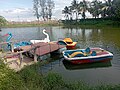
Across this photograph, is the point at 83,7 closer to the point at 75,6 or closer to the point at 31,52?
the point at 75,6

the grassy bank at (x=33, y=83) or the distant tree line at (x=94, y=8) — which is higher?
the distant tree line at (x=94, y=8)

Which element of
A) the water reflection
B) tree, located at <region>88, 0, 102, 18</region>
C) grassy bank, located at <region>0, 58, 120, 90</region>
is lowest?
the water reflection

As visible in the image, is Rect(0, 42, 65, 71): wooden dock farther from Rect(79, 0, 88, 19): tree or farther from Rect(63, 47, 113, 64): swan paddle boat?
Rect(79, 0, 88, 19): tree

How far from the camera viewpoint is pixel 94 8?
A: 7019 centimetres

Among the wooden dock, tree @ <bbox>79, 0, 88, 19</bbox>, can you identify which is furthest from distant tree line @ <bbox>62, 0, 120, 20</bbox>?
the wooden dock

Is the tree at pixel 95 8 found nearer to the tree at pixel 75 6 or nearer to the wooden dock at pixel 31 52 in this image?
the tree at pixel 75 6

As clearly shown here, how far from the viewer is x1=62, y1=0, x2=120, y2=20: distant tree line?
62034 mm

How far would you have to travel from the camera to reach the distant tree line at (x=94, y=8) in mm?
62034

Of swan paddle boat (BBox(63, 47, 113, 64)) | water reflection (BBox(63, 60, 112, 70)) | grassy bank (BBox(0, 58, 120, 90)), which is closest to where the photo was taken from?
grassy bank (BBox(0, 58, 120, 90))

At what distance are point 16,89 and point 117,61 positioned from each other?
389 inches

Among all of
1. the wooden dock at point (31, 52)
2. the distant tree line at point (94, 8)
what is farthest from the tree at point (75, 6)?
the wooden dock at point (31, 52)

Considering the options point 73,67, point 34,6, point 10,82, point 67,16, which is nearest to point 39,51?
point 73,67

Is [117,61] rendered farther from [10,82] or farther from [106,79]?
[10,82]


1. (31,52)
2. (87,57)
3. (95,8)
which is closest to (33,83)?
(31,52)
